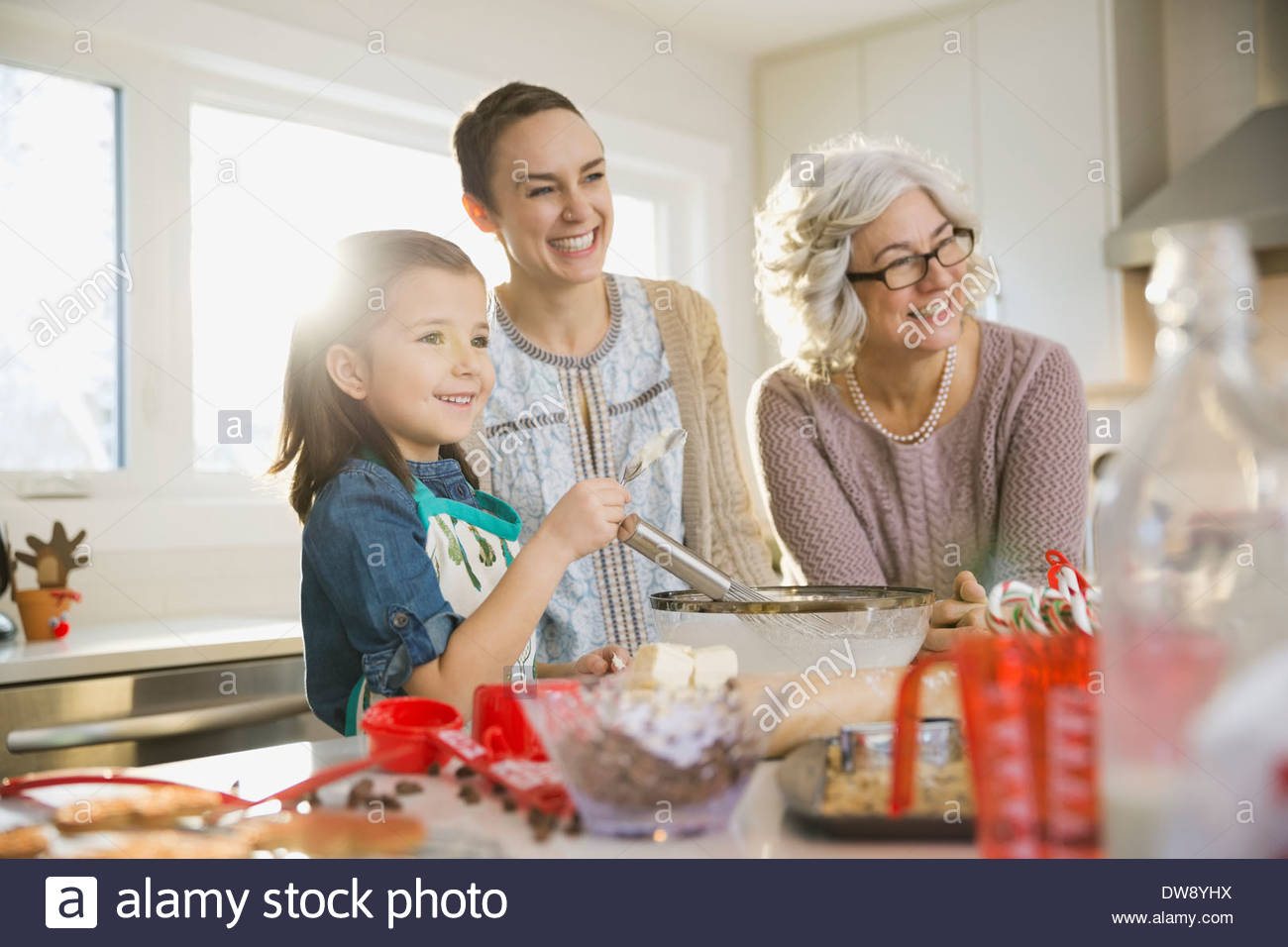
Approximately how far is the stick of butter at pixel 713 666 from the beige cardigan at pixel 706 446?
82 cm

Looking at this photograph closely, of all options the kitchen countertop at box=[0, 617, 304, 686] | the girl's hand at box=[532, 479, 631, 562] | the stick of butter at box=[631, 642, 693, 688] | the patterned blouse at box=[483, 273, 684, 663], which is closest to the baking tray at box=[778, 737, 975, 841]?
the stick of butter at box=[631, 642, 693, 688]

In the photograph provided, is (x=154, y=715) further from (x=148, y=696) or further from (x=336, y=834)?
(x=336, y=834)

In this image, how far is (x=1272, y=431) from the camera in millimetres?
389

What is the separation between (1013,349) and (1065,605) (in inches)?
32.9

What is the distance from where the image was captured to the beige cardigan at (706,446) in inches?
62.0

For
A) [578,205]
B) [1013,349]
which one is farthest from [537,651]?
[1013,349]

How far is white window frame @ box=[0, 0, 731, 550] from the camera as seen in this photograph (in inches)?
90.5

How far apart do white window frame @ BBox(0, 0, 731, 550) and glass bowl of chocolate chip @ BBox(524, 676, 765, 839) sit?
1.99m

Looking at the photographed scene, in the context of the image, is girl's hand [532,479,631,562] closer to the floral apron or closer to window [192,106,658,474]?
the floral apron

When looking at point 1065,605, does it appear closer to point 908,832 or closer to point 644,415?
point 908,832

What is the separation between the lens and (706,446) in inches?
62.9

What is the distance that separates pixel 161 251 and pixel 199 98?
0.37m

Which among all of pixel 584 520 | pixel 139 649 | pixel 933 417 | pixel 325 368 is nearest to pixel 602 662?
pixel 584 520

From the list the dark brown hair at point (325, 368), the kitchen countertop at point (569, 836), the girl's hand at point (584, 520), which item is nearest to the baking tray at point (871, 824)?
the kitchen countertop at point (569, 836)
